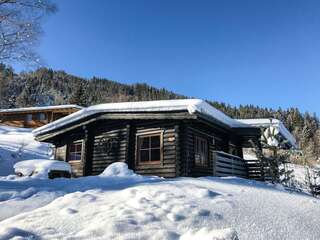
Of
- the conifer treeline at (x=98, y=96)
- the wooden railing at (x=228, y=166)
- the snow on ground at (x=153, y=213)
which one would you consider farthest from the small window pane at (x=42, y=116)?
the snow on ground at (x=153, y=213)

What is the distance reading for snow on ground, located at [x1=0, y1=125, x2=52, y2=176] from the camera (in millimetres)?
24519

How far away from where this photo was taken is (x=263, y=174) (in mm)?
12703

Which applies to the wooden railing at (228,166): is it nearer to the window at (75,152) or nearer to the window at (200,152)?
the window at (200,152)

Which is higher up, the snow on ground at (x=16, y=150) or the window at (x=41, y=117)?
the window at (x=41, y=117)

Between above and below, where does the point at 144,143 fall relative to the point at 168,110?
below

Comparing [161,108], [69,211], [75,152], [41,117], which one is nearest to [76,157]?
[75,152]

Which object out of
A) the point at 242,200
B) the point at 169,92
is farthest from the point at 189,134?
the point at 169,92

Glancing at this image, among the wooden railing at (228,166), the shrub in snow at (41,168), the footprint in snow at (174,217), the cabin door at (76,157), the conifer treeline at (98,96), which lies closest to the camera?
the footprint in snow at (174,217)

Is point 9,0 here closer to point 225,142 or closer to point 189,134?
point 189,134

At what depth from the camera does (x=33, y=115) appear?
143ft

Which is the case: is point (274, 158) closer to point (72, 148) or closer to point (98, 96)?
point (72, 148)

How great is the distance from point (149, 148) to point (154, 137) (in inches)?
21.1

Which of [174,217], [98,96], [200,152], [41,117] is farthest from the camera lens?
[98,96]

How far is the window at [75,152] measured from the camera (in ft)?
56.7
